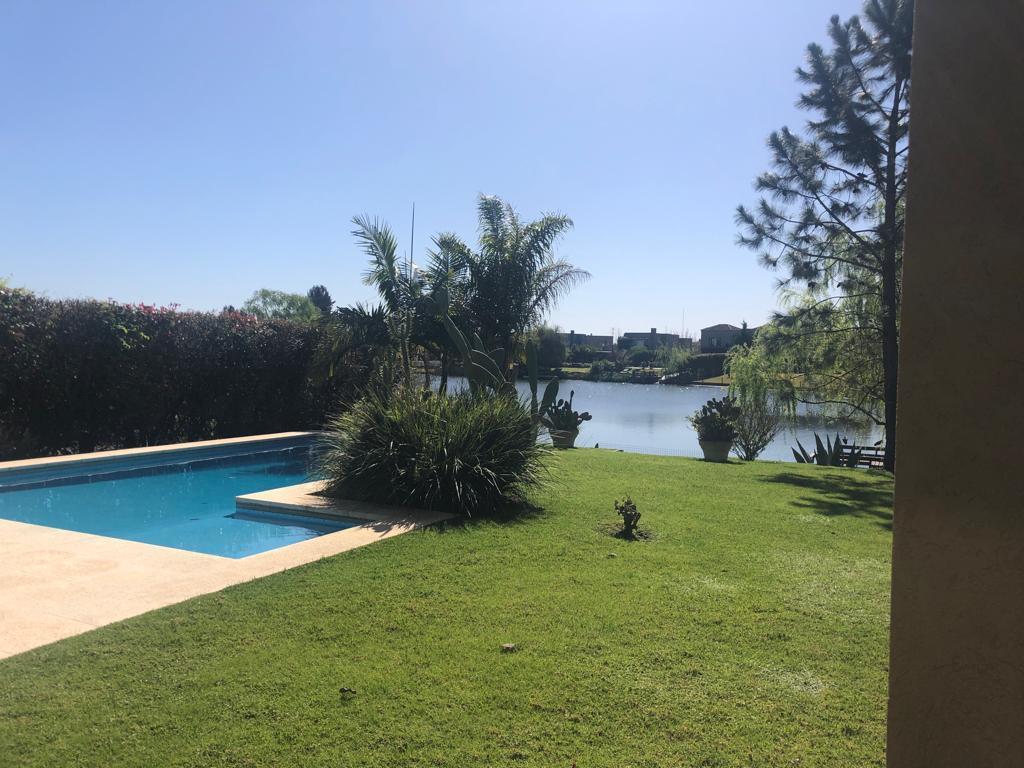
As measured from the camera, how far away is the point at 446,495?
24.2ft

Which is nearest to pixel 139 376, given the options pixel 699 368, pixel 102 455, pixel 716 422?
pixel 102 455

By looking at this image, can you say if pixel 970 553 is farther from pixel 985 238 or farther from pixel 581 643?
pixel 581 643

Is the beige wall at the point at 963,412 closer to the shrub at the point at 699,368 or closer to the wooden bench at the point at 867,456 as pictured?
the wooden bench at the point at 867,456

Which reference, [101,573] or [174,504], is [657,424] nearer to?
[174,504]

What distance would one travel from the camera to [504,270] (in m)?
18.9

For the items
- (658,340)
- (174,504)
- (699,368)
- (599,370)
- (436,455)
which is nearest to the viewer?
(436,455)

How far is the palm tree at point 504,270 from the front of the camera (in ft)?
61.7

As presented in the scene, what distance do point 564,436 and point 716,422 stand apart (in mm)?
3184

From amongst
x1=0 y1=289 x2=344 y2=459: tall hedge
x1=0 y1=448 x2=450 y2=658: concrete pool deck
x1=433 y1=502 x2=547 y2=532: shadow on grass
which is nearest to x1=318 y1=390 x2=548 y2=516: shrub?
x1=433 y1=502 x2=547 y2=532: shadow on grass

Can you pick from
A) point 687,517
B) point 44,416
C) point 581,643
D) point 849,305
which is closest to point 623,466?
point 687,517

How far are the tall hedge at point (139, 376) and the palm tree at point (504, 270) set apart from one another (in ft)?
14.8

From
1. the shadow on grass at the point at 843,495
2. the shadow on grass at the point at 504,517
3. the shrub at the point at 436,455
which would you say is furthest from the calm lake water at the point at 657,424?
the shadow on grass at the point at 843,495

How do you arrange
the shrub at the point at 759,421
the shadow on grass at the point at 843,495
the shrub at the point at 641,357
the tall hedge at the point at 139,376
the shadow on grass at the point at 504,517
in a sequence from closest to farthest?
the shadow on grass at the point at 504,517, the shadow on grass at the point at 843,495, the tall hedge at the point at 139,376, the shrub at the point at 759,421, the shrub at the point at 641,357

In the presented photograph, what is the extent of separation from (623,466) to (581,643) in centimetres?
795
